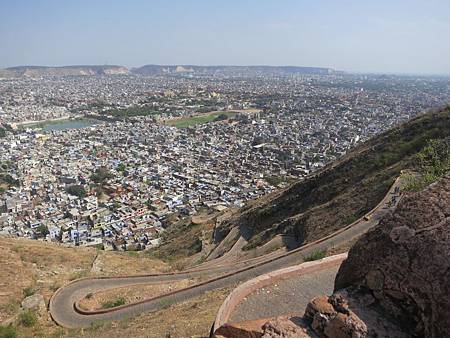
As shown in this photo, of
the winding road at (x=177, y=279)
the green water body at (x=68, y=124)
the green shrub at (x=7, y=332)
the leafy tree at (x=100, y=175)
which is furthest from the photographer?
the green water body at (x=68, y=124)

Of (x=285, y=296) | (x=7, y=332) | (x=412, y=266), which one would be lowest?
(x=7, y=332)

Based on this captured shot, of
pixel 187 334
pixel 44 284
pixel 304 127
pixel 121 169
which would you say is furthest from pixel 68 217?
pixel 304 127

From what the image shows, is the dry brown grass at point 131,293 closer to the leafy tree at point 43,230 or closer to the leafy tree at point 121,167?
the leafy tree at point 43,230

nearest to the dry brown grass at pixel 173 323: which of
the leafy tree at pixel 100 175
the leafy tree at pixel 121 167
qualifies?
the leafy tree at pixel 100 175

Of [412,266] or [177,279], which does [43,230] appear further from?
[412,266]

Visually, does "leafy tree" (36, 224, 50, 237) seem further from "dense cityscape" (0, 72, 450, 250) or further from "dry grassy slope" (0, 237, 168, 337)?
"dry grassy slope" (0, 237, 168, 337)

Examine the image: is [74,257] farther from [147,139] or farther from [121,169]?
[147,139]

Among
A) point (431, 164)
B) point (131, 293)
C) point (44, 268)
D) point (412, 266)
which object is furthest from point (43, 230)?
point (412, 266)
